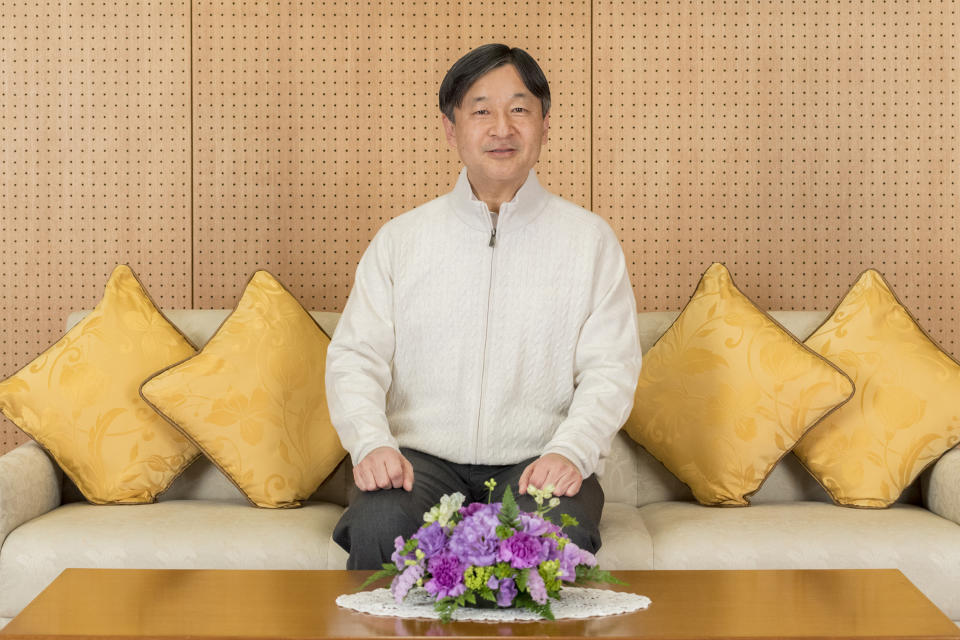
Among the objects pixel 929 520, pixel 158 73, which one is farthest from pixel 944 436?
pixel 158 73

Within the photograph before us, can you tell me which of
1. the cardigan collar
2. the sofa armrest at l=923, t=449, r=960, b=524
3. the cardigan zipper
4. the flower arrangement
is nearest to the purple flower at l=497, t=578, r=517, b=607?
the flower arrangement

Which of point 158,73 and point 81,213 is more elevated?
point 158,73

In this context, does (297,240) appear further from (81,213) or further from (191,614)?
(191,614)

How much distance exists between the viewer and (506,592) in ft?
5.20

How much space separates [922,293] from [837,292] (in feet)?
0.99

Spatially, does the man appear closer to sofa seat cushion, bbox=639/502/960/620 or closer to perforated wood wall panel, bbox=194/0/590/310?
sofa seat cushion, bbox=639/502/960/620

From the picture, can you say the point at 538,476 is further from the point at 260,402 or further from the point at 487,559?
the point at 260,402

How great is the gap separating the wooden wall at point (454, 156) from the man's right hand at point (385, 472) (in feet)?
5.06

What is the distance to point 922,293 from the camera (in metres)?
3.70

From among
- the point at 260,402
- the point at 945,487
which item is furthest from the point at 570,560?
the point at 945,487

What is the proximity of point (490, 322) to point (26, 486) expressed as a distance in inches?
48.2

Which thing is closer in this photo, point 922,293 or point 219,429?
point 219,429

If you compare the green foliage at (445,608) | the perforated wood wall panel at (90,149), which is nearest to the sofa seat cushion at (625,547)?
the green foliage at (445,608)

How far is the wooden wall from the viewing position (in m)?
3.67
